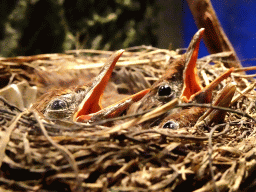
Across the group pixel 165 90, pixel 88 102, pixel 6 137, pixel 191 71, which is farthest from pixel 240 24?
pixel 6 137

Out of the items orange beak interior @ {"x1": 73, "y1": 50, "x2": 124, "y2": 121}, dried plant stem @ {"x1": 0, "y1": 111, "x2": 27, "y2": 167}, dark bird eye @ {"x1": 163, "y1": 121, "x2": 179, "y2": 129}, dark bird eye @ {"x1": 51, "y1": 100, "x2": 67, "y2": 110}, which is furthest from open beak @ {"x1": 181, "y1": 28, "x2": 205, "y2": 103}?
dried plant stem @ {"x1": 0, "y1": 111, "x2": 27, "y2": 167}

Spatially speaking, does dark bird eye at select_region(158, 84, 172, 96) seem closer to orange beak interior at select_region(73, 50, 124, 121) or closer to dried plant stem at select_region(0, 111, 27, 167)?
orange beak interior at select_region(73, 50, 124, 121)

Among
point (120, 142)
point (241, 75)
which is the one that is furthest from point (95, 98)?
point (241, 75)

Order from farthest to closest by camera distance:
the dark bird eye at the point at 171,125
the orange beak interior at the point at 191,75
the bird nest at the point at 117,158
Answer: the orange beak interior at the point at 191,75
the dark bird eye at the point at 171,125
the bird nest at the point at 117,158

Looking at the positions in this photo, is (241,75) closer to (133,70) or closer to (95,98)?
(133,70)

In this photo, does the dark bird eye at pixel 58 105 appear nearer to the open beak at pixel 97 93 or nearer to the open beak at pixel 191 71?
the open beak at pixel 97 93

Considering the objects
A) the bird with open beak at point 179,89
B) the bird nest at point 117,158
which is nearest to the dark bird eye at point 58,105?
the bird with open beak at point 179,89

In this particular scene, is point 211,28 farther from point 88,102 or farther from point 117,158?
point 117,158
